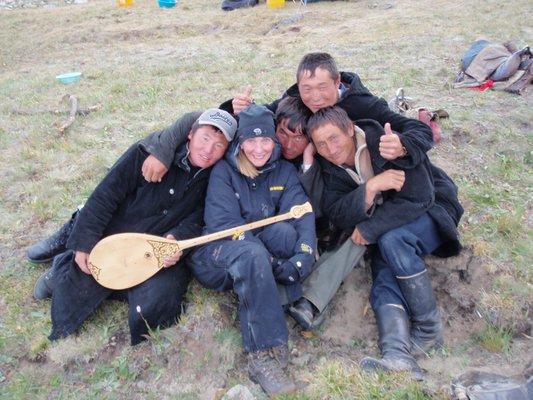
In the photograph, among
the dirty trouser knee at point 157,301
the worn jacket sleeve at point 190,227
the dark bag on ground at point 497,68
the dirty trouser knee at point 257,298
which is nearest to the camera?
the dirty trouser knee at point 257,298

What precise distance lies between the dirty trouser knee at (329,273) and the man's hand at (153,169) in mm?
1313

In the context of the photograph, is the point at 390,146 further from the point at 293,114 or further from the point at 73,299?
the point at 73,299

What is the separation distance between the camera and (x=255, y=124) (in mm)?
3359

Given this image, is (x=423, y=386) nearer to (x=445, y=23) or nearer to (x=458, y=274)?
(x=458, y=274)

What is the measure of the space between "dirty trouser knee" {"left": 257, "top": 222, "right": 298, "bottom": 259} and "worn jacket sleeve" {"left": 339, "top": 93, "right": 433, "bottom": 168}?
3.01 ft

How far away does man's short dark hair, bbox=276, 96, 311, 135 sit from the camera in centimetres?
354

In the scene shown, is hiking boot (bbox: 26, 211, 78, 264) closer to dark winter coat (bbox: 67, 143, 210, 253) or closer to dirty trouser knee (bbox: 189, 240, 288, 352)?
dark winter coat (bbox: 67, 143, 210, 253)

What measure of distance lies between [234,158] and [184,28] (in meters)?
11.4

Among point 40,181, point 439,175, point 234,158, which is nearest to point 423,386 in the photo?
point 439,175

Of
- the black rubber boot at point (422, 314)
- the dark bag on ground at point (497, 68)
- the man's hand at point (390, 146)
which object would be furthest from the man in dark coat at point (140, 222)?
the dark bag on ground at point (497, 68)

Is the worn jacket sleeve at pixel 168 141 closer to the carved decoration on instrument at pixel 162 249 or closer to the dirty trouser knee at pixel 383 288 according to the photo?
the carved decoration on instrument at pixel 162 249

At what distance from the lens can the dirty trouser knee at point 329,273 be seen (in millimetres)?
3332

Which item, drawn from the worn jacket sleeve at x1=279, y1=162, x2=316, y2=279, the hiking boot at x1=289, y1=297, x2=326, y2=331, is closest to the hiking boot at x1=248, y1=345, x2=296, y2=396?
the hiking boot at x1=289, y1=297, x2=326, y2=331

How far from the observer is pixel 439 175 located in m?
3.62
